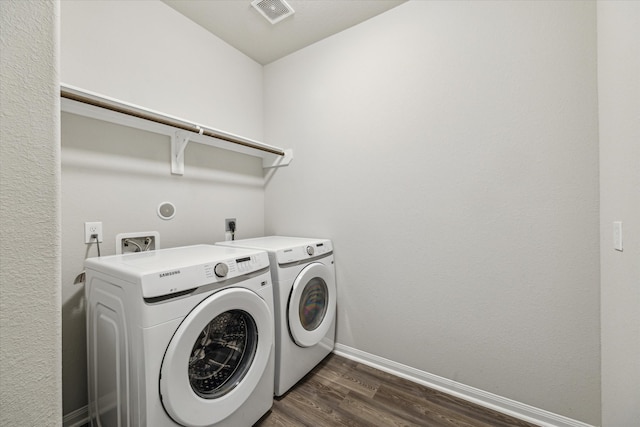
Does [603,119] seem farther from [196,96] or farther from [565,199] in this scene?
[196,96]

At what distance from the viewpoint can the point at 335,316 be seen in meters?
1.94

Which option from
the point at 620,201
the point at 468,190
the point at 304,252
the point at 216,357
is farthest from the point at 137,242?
the point at 620,201

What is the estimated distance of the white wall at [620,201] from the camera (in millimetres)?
755

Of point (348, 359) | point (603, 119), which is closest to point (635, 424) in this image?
point (603, 119)

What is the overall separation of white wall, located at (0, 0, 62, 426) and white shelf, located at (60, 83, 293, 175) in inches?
32.7

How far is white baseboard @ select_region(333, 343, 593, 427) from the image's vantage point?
127 cm

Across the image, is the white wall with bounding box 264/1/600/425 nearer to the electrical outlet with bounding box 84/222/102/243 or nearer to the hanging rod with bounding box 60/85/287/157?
the hanging rod with bounding box 60/85/287/157

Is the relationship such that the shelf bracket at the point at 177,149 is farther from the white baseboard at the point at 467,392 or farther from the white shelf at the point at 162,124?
the white baseboard at the point at 467,392

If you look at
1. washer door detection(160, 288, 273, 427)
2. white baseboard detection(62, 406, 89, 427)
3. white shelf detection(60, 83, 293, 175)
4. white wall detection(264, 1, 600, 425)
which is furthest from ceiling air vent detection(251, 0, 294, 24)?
white baseboard detection(62, 406, 89, 427)

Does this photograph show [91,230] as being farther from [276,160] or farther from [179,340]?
[276,160]

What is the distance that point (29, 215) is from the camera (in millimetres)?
438

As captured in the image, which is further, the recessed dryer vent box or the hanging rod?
the recessed dryer vent box

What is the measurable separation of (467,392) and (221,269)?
5.05ft

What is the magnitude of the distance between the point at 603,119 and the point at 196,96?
229 cm
